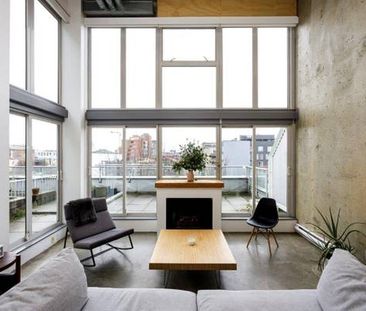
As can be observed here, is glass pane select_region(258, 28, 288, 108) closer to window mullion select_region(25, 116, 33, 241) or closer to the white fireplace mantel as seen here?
the white fireplace mantel

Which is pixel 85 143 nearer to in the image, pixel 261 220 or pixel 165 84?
pixel 165 84

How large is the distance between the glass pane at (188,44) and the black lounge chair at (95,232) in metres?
3.44

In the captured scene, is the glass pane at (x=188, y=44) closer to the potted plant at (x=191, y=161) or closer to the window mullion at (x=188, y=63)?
the window mullion at (x=188, y=63)

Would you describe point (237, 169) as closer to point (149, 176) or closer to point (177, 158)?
point (177, 158)

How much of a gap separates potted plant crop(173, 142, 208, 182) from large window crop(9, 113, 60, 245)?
2353 mm

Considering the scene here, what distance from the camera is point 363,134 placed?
10.8 feet

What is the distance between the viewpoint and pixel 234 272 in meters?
3.45

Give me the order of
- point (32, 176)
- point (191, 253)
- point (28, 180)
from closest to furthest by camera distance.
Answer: point (191, 253) → point (28, 180) → point (32, 176)

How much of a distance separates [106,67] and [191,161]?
2.75 metres

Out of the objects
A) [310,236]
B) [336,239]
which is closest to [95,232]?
[336,239]

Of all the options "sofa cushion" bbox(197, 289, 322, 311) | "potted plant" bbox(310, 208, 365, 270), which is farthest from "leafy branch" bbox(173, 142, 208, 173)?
"sofa cushion" bbox(197, 289, 322, 311)

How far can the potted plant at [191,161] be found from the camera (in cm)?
509

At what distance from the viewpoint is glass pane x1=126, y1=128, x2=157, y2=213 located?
5543mm

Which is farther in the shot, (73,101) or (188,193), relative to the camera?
(73,101)
